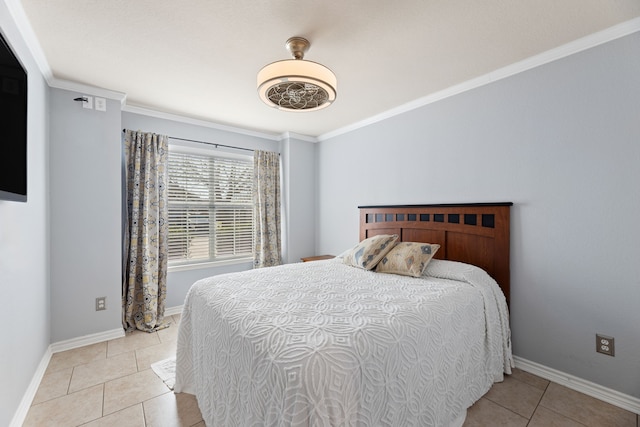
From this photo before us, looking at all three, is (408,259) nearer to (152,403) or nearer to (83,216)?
(152,403)

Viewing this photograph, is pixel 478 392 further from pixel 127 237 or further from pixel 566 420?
pixel 127 237

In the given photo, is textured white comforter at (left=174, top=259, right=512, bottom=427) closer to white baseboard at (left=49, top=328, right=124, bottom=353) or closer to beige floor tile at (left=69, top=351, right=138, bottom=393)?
beige floor tile at (left=69, top=351, right=138, bottom=393)

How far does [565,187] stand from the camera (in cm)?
204

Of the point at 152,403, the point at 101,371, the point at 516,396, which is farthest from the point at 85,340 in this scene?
the point at 516,396

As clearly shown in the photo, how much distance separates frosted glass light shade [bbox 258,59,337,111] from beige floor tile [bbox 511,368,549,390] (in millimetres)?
2559

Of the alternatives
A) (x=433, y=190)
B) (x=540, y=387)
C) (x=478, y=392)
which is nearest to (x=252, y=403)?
(x=478, y=392)

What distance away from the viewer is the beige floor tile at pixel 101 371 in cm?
210

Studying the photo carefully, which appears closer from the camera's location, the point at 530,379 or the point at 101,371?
the point at 530,379

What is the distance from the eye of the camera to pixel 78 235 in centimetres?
265

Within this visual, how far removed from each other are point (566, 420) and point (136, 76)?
4.08 metres

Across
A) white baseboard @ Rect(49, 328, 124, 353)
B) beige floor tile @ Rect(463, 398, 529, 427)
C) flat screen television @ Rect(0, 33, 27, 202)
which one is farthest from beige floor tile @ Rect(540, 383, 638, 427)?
white baseboard @ Rect(49, 328, 124, 353)

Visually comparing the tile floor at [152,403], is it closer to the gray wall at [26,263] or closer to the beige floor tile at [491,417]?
the beige floor tile at [491,417]

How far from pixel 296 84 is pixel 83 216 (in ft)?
8.04

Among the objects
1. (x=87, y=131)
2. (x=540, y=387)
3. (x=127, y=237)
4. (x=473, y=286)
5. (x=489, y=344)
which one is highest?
(x=87, y=131)
